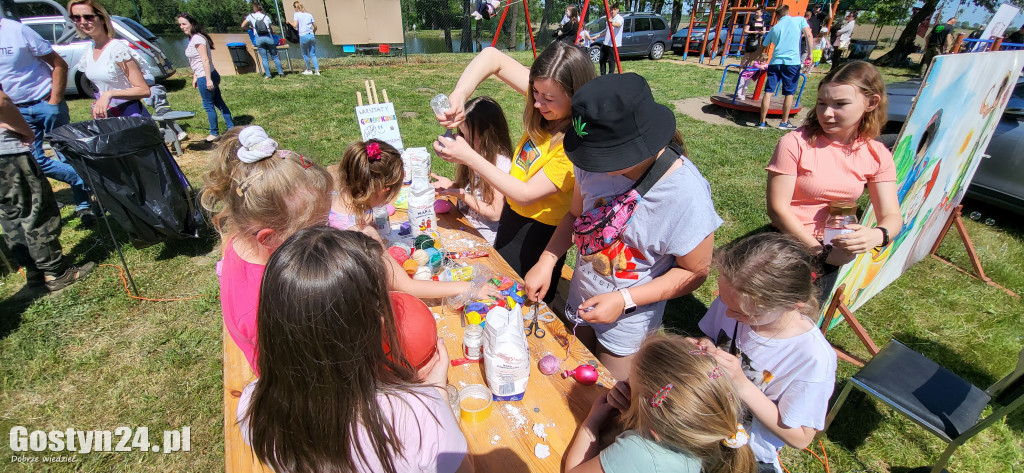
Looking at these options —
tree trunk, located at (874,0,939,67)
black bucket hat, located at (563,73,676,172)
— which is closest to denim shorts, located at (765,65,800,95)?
black bucket hat, located at (563,73,676,172)

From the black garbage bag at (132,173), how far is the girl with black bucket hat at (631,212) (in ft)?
11.7

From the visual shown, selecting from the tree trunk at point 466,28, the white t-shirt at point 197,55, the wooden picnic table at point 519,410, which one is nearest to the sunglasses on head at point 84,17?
the white t-shirt at point 197,55

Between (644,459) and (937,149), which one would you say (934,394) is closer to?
(937,149)

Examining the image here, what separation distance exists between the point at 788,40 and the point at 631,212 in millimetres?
7587

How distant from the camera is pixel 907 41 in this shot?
1527 cm

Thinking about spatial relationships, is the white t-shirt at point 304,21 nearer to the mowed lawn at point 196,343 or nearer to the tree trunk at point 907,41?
the mowed lawn at point 196,343

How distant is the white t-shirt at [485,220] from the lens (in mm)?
2717

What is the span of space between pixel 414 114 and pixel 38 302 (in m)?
6.00

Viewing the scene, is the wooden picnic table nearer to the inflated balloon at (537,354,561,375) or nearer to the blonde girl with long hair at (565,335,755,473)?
the inflated balloon at (537,354,561,375)

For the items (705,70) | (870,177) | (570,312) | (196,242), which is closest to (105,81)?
(196,242)

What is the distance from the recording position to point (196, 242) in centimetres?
434

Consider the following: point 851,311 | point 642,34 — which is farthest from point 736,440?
point 642,34

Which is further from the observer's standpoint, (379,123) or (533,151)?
(379,123)

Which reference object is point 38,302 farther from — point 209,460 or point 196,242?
point 209,460
